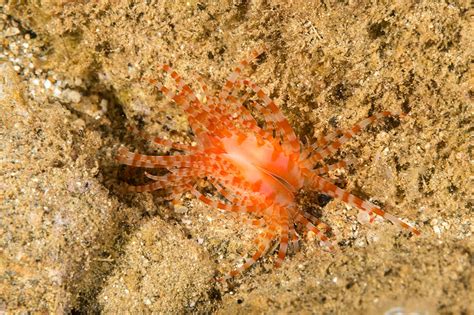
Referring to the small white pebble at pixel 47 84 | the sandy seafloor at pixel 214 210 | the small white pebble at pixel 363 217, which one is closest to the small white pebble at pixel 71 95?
the sandy seafloor at pixel 214 210

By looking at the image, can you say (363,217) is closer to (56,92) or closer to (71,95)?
(71,95)

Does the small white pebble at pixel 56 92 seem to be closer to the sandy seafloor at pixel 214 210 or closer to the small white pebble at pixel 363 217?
the sandy seafloor at pixel 214 210

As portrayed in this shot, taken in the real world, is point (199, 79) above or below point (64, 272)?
above

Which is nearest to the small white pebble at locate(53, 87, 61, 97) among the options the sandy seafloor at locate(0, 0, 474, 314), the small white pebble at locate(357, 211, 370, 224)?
the sandy seafloor at locate(0, 0, 474, 314)

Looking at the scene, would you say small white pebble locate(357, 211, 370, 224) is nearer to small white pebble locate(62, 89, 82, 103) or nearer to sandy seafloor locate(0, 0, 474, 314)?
sandy seafloor locate(0, 0, 474, 314)

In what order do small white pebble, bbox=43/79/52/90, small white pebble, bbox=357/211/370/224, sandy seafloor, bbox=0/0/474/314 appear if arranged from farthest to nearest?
small white pebble, bbox=43/79/52/90, small white pebble, bbox=357/211/370/224, sandy seafloor, bbox=0/0/474/314

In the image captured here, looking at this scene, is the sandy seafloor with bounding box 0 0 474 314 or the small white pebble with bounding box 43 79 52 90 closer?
the sandy seafloor with bounding box 0 0 474 314

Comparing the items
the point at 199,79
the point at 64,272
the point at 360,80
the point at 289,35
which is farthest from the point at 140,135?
the point at 360,80

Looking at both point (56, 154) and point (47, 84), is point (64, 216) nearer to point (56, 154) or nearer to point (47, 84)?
point (56, 154)
